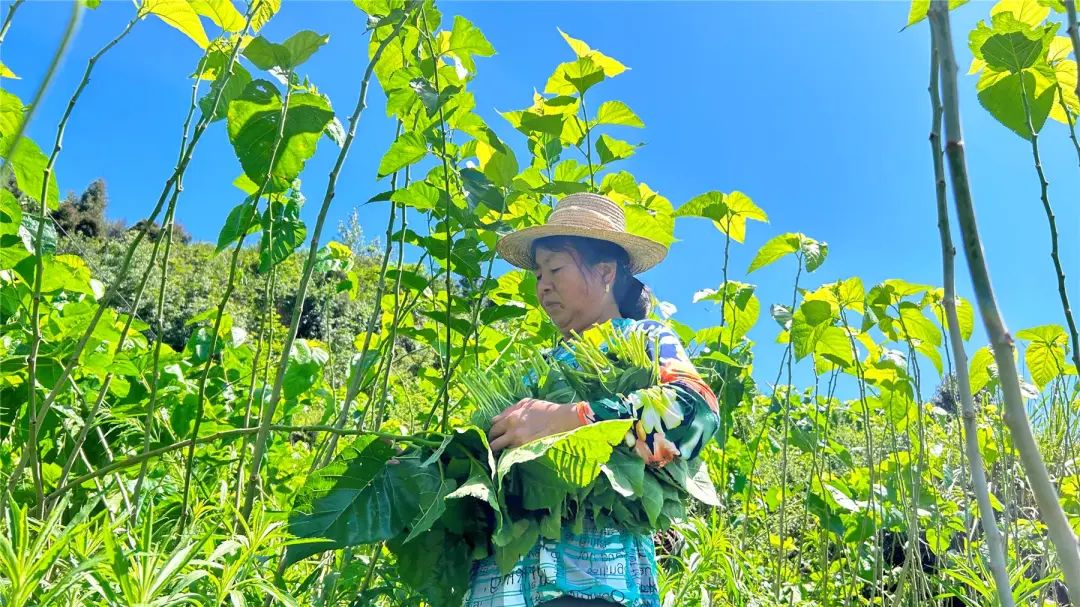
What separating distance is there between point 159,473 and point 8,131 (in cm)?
103

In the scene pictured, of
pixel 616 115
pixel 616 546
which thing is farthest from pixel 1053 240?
pixel 616 115

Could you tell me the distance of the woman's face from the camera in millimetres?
1542

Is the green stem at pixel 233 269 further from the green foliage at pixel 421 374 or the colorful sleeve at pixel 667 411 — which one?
the colorful sleeve at pixel 667 411

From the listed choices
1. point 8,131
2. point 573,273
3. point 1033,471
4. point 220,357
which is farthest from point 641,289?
point 220,357

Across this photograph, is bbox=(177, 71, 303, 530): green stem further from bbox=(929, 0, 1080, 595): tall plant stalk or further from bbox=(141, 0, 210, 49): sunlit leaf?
bbox=(929, 0, 1080, 595): tall plant stalk

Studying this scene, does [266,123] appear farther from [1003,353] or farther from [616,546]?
[1003,353]

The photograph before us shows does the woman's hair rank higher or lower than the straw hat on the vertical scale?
lower

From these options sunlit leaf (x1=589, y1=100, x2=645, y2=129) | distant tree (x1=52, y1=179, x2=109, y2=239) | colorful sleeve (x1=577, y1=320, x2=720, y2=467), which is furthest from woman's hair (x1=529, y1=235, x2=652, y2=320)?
distant tree (x1=52, y1=179, x2=109, y2=239)

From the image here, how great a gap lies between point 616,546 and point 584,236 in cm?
65

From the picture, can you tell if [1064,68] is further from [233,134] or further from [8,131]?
[8,131]

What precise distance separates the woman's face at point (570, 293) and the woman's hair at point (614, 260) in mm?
18

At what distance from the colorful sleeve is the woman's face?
224mm

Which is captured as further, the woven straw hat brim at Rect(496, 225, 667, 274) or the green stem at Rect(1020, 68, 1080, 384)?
the woven straw hat brim at Rect(496, 225, 667, 274)

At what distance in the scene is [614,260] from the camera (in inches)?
65.1
